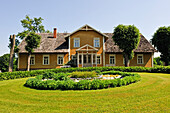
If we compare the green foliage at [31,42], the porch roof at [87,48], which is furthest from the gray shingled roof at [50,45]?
the porch roof at [87,48]

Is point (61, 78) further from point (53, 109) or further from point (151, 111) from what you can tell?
point (151, 111)

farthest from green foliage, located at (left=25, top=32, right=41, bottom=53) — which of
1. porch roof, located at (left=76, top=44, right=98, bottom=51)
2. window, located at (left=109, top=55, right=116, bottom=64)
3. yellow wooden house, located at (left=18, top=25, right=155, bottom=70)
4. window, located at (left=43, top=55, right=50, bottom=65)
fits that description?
window, located at (left=109, top=55, right=116, bottom=64)

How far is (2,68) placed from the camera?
2434 centimetres

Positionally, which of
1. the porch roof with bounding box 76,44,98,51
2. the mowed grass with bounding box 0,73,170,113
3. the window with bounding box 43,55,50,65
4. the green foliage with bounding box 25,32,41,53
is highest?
the green foliage with bounding box 25,32,41,53

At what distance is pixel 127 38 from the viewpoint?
910 inches

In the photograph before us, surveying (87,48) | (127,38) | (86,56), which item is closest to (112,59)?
(86,56)

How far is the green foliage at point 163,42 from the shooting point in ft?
89.8

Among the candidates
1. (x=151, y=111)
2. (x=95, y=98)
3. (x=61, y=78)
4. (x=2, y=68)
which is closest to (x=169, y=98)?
(x=151, y=111)

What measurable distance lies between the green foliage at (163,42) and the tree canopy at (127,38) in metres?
8.09

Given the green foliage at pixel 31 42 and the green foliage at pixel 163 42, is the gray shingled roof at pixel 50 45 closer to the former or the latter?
the green foliage at pixel 31 42

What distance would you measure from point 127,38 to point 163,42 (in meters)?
10.4

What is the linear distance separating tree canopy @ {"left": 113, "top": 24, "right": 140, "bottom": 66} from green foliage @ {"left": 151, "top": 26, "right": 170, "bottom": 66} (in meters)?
8.09

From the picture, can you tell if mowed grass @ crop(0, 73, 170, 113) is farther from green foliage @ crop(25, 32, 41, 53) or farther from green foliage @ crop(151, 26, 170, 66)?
green foliage @ crop(151, 26, 170, 66)

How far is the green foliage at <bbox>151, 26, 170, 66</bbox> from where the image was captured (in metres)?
27.4
